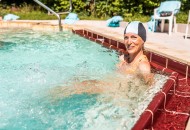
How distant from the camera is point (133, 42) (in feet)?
12.7

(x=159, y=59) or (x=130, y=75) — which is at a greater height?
(x=159, y=59)

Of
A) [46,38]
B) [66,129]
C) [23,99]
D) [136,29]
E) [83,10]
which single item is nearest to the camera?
[66,129]

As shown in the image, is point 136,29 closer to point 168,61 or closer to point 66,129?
point 168,61

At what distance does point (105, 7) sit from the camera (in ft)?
46.1

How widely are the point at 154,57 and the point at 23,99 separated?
2.46 metres

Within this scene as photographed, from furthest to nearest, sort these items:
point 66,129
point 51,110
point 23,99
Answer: point 23,99, point 51,110, point 66,129

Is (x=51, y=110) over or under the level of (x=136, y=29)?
under

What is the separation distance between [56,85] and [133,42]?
1553mm

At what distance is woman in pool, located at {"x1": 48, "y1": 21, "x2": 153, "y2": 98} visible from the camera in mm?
3877

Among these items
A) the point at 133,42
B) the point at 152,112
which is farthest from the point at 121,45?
the point at 152,112

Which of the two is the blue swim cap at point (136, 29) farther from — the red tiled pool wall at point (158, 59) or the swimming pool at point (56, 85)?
the red tiled pool wall at point (158, 59)

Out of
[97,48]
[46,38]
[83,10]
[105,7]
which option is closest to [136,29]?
[97,48]

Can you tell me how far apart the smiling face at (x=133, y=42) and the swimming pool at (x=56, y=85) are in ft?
1.92

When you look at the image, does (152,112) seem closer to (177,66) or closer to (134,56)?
(134,56)
